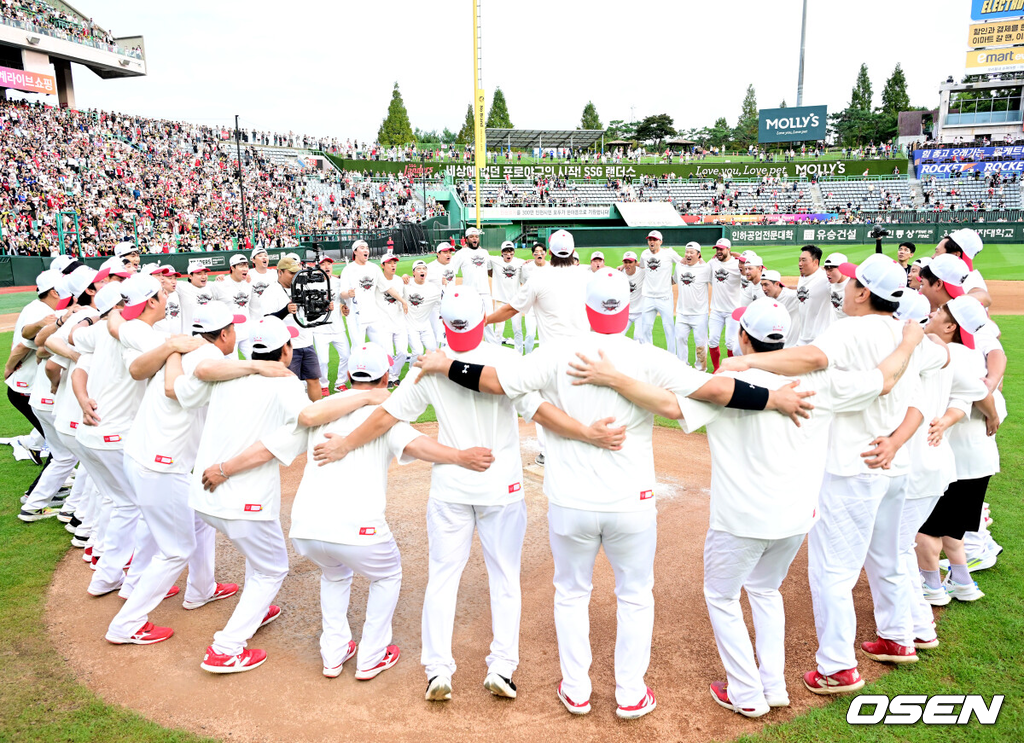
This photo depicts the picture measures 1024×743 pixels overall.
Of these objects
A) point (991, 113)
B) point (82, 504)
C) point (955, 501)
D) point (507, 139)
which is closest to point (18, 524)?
point (82, 504)

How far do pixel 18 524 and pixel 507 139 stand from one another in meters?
65.2

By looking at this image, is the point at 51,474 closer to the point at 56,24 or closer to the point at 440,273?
the point at 440,273

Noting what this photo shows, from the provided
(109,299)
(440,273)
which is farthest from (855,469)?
(440,273)

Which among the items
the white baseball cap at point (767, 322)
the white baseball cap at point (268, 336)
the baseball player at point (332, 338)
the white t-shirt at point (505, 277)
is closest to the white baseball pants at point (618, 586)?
the white baseball cap at point (767, 322)

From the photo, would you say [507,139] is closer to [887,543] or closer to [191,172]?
[191,172]

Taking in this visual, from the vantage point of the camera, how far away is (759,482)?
3842 mm

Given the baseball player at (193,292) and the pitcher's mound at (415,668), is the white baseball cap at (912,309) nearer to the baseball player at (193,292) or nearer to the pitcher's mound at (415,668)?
the pitcher's mound at (415,668)

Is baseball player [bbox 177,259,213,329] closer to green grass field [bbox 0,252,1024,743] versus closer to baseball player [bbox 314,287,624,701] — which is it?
green grass field [bbox 0,252,1024,743]

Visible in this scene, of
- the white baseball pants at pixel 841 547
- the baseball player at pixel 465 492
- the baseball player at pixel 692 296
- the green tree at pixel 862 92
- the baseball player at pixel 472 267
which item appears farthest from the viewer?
the green tree at pixel 862 92

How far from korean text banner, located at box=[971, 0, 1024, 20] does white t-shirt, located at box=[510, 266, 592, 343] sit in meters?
70.9

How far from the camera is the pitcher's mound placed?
13.3 ft

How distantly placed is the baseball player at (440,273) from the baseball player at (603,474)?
366 inches

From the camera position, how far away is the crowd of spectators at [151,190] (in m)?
30.3

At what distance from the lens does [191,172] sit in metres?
41.1
